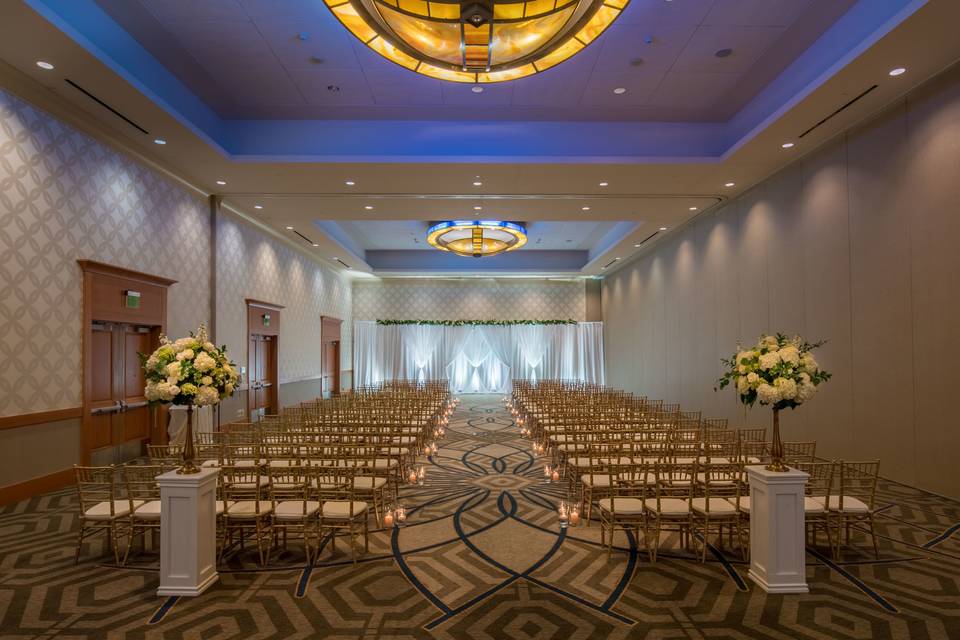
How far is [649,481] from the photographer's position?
543cm

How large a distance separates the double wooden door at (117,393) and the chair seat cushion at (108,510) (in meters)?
3.33

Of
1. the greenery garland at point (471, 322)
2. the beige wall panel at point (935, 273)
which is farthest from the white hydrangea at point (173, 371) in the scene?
the greenery garland at point (471, 322)

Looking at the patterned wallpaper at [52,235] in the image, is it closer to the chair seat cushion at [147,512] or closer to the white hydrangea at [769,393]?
the chair seat cushion at [147,512]

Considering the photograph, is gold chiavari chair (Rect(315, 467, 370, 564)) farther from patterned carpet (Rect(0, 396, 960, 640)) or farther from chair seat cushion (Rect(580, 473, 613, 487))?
chair seat cushion (Rect(580, 473, 613, 487))

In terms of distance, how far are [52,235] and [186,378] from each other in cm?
457

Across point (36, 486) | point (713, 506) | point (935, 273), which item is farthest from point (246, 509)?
point (935, 273)

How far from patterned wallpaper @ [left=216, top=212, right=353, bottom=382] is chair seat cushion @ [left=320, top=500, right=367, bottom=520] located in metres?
7.66

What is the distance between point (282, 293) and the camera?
49.0 feet

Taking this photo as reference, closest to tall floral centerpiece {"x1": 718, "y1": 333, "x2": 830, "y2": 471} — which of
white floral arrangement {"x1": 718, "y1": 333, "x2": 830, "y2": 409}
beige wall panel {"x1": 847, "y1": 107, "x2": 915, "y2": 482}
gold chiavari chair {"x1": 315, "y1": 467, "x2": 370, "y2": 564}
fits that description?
white floral arrangement {"x1": 718, "y1": 333, "x2": 830, "y2": 409}

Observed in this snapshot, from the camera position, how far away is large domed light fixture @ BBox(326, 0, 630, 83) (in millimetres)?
4762

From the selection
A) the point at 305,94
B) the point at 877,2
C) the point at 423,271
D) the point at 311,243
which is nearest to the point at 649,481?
the point at 877,2

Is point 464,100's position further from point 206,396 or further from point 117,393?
point 117,393

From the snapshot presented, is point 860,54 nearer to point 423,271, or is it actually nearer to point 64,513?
point 64,513

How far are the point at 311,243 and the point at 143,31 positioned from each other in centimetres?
936
